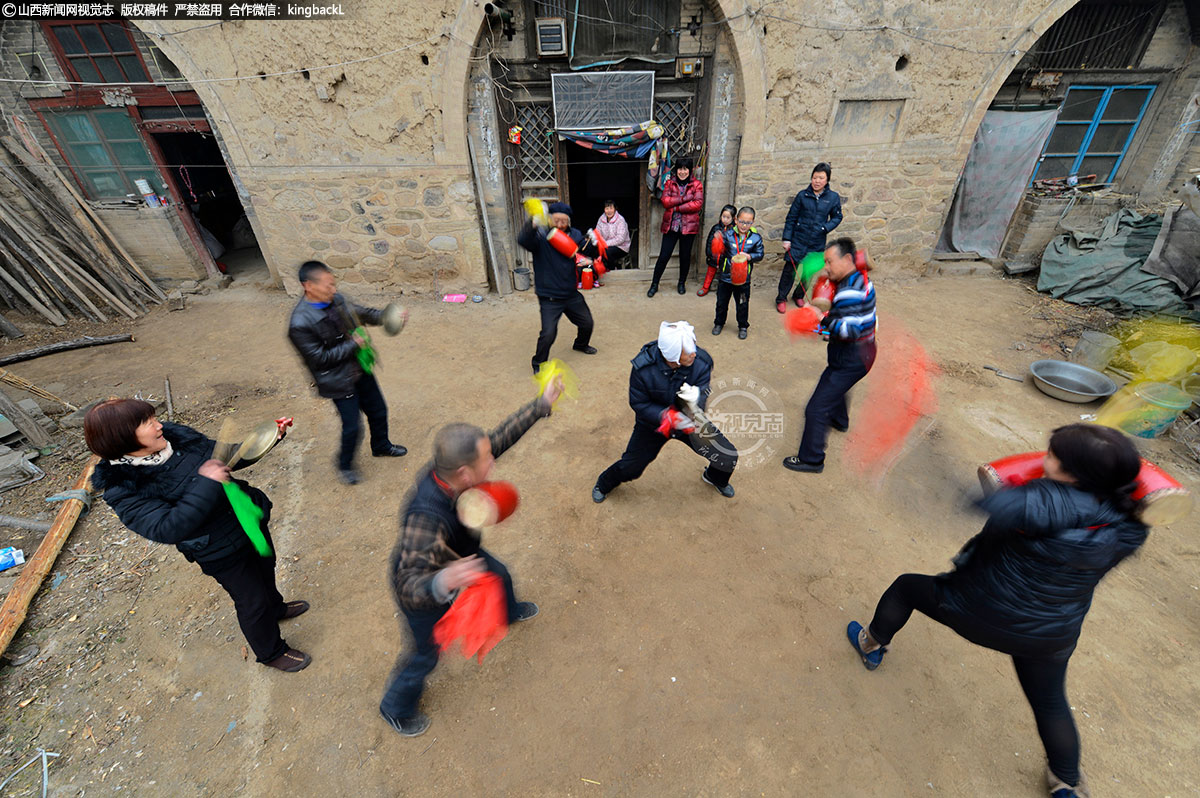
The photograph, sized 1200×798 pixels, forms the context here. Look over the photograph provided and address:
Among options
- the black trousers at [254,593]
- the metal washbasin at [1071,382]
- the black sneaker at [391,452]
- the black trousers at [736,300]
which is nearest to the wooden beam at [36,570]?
the black trousers at [254,593]

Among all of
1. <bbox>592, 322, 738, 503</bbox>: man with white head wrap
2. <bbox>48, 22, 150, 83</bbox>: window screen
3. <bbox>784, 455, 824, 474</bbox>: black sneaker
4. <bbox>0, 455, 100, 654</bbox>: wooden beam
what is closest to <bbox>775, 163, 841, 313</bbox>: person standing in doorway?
<bbox>784, 455, 824, 474</bbox>: black sneaker

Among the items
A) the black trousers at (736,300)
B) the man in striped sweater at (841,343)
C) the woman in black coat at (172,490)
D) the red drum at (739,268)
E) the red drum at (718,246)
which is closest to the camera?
the woman in black coat at (172,490)

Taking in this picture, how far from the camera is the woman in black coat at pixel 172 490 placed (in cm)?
208

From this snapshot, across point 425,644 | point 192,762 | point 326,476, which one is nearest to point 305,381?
point 326,476

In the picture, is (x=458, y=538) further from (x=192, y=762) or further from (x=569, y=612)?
(x=192, y=762)

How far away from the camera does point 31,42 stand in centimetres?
712

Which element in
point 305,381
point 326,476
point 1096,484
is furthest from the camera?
point 305,381

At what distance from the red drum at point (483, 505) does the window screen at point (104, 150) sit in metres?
9.81

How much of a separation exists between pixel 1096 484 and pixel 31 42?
1252 cm

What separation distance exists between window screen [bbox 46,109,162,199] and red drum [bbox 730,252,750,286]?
9.32m

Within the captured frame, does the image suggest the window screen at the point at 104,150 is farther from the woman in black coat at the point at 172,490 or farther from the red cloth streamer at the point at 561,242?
the woman in black coat at the point at 172,490

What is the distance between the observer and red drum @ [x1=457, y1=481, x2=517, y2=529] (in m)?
2.10

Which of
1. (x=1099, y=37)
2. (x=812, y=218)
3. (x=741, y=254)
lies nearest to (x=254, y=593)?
(x=741, y=254)
